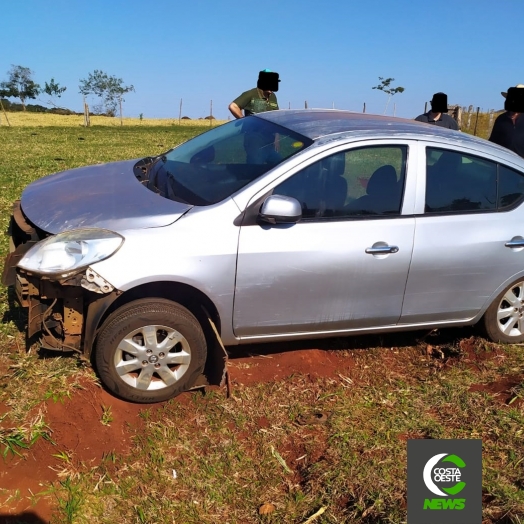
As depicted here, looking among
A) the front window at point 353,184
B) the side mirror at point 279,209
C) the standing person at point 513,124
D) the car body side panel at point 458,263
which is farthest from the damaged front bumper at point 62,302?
the standing person at point 513,124

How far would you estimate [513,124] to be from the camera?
6.54 meters

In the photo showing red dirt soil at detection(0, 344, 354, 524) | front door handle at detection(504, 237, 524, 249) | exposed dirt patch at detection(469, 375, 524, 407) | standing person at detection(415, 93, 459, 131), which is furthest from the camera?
standing person at detection(415, 93, 459, 131)

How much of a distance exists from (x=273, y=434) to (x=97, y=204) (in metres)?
1.84

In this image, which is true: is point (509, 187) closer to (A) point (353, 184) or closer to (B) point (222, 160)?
(A) point (353, 184)

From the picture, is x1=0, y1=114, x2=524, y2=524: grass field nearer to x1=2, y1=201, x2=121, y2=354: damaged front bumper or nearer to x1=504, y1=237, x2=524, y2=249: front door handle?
x1=2, y1=201, x2=121, y2=354: damaged front bumper

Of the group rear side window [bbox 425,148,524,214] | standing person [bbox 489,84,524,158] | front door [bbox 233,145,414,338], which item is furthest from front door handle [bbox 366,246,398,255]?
standing person [bbox 489,84,524,158]

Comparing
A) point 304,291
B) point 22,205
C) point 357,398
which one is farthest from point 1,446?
point 357,398

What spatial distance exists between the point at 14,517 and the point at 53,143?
19.0 meters

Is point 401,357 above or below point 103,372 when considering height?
below

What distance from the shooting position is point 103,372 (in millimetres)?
3326

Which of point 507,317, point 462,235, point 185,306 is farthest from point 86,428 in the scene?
point 507,317

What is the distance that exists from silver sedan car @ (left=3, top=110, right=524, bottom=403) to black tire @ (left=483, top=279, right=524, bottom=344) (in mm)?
33

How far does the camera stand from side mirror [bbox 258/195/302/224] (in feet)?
10.9

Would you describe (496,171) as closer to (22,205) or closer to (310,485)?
(310,485)
